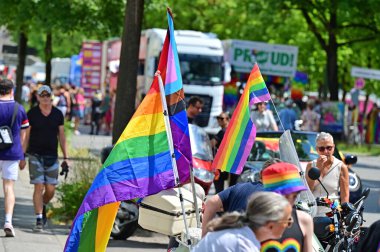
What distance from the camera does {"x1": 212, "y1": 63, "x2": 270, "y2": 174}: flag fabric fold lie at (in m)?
9.35

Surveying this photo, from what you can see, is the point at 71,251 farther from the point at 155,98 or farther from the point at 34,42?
the point at 34,42

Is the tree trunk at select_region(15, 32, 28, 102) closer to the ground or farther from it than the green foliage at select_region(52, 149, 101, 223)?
farther from it

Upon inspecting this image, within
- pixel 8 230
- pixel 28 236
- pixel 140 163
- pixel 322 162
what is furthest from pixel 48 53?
pixel 140 163

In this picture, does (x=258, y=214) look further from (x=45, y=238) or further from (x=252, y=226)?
(x=45, y=238)

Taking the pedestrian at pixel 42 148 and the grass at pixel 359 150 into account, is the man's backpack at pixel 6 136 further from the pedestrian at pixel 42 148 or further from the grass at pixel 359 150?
the grass at pixel 359 150

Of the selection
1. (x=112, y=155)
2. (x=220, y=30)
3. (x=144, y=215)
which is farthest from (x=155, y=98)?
(x=220, y=30)

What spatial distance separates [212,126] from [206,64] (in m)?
2.40

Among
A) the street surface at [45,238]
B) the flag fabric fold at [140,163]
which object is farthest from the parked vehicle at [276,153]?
the flag fabric fold at [140,163]

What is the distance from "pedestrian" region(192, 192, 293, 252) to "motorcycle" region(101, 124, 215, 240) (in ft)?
25.7

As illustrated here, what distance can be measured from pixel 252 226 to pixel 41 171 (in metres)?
8.35

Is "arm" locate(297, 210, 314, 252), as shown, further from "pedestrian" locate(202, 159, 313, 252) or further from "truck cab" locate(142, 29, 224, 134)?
"truck cab" locate(142, 29, 224, 134)

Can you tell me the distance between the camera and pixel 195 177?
1452cm

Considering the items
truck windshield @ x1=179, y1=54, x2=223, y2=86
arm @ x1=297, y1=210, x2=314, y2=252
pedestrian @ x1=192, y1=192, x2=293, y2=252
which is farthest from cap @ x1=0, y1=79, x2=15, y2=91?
truck windshield @ x1=179, y1=54, x2=223, y2=86

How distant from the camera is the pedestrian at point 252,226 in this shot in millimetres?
5312
